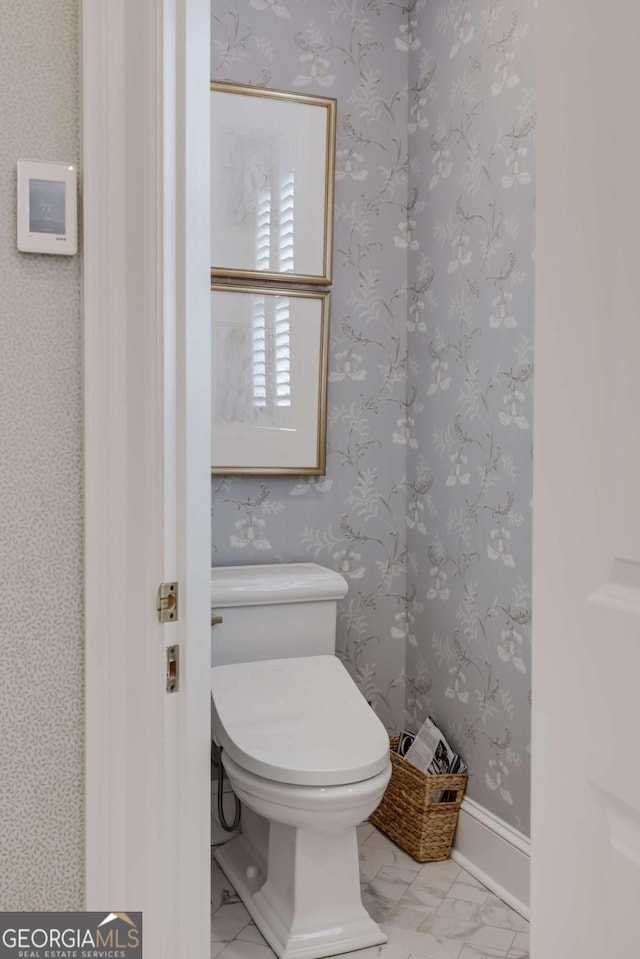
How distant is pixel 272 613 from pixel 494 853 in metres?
0.86

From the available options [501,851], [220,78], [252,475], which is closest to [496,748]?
[501,851]

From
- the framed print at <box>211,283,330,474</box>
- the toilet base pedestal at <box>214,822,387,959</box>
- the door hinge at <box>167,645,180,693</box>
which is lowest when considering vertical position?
the toilet base pedestal at <box>214,822,387,959</box>

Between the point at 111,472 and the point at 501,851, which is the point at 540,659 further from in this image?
the point at 501,851

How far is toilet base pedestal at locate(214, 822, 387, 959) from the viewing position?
189cm

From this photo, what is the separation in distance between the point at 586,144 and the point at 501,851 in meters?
1.92

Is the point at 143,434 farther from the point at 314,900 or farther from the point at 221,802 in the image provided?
the point at 221,802

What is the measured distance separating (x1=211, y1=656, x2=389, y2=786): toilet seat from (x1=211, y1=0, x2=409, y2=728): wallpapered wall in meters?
0.43

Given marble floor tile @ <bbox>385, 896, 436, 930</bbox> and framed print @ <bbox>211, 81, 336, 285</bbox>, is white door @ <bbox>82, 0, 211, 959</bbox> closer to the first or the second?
marble floor tile @ <bbox>385, 896, 436, 930</bbox>

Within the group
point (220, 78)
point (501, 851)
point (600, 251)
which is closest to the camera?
point (600, 251)

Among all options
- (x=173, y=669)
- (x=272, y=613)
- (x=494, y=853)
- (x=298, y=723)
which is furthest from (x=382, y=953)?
(x=173, y=669)

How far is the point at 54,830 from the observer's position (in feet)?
3.41

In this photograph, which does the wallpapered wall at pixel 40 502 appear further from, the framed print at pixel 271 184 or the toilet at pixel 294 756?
the framed print at pixel 271 184

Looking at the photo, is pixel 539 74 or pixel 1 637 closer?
pixel 539 74

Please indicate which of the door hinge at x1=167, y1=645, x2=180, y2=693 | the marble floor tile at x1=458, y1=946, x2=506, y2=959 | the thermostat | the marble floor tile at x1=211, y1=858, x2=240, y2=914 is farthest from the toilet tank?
the thermostat
